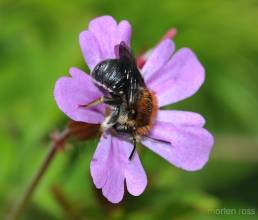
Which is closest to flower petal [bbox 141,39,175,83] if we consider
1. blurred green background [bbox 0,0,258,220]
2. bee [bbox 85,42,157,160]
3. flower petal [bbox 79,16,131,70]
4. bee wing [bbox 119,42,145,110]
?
flower petal [bbox 79,16,131,70]

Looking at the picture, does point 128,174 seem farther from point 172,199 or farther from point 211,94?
point 211,94

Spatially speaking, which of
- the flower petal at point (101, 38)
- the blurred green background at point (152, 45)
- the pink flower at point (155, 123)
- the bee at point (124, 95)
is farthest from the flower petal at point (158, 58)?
the blurred green background at point (152, 45)

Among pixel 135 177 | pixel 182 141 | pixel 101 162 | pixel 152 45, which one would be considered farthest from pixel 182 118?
pixel 152 45

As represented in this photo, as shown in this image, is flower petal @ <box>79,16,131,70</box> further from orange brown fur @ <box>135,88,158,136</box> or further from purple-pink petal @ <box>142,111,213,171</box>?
purple-pink petal @ <box>142,111,213,171</box>

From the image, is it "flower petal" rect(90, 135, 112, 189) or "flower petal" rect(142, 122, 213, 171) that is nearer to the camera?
"flower petal" rect(90, 135, 112, 189)

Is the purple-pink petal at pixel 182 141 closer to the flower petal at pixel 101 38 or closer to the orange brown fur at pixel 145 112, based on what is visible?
the orange brown fur at pixel 145 112

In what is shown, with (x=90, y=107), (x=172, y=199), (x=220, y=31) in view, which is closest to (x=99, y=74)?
(x=90, y=107)

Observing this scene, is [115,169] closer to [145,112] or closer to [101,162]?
[101,162]
